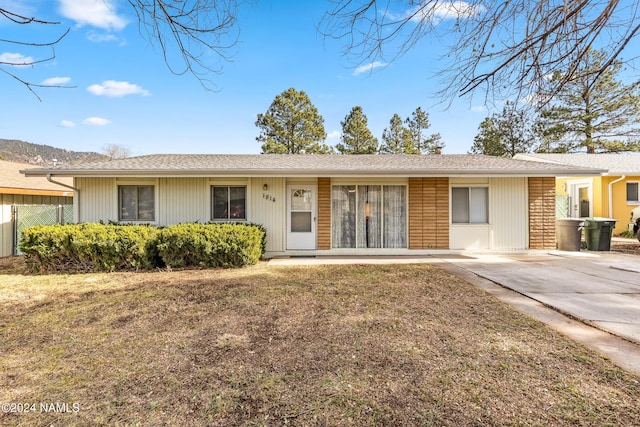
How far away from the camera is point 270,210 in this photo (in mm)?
9133

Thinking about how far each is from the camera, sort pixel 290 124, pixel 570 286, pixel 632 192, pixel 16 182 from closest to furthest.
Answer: pixel 570 286 → pixel 16 182 → pixel 632 192 → pixel 290 124

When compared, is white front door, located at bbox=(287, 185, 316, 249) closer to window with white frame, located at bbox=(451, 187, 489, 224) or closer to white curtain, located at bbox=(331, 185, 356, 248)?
white curtain, located at bbox=(331, 185, 356, 248)

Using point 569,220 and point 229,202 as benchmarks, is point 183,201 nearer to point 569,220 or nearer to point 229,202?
point 229,202

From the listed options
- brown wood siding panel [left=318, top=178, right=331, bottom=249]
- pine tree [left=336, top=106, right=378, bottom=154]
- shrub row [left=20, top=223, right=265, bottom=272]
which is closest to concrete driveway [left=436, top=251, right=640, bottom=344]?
brown wood siding panel [left=318, top=178, right=331, bottom=249]

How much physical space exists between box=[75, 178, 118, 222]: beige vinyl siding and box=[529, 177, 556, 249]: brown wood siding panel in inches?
486

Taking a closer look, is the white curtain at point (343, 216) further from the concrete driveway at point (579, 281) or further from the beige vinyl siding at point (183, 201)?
the beige vinyl siding at point (183, 201)

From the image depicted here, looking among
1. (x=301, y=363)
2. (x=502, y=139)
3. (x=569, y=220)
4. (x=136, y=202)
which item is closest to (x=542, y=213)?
(x=569, y=220)

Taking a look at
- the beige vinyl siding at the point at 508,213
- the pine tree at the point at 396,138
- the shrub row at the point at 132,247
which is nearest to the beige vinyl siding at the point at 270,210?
the shrub row at the point at 132,247

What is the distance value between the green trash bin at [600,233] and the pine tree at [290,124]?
18363mm

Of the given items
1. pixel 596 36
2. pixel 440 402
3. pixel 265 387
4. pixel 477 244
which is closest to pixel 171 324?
pixel 265 387

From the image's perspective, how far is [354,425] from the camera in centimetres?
202

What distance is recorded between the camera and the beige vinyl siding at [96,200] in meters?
8.87

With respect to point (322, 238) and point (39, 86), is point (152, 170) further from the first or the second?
point (39, 86)

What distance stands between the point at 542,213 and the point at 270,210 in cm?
812
